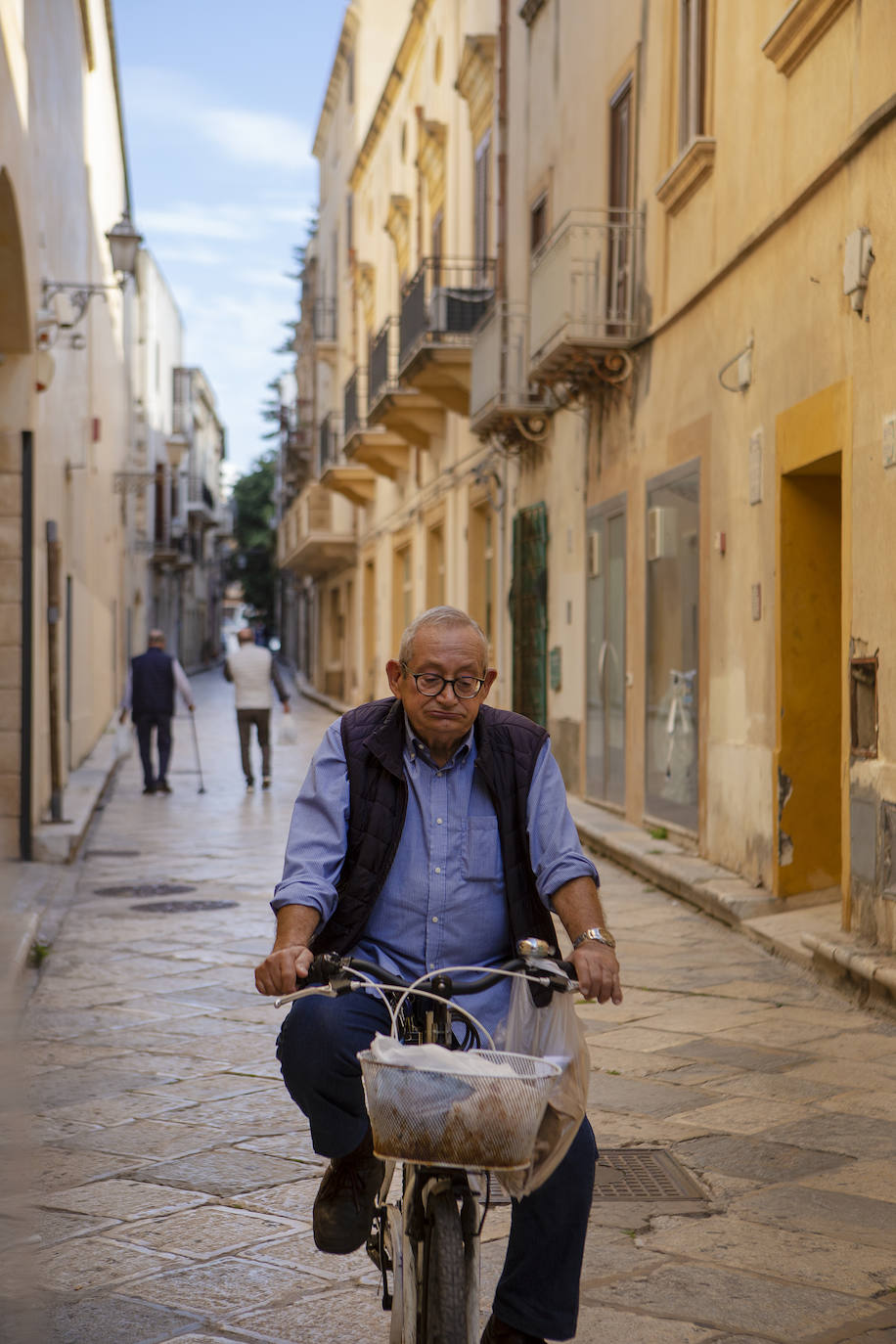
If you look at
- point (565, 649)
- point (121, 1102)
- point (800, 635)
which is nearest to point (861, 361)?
point (800, 635)

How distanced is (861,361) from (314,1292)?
5460mm

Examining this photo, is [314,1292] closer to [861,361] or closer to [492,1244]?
[492,1244]

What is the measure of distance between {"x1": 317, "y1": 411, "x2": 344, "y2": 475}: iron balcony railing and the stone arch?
72.1 feet

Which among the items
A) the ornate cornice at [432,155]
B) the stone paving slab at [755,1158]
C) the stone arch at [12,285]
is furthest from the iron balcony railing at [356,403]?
the stone paving slab at [755,1158]

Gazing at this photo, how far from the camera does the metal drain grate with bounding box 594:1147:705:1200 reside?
4.64 metres

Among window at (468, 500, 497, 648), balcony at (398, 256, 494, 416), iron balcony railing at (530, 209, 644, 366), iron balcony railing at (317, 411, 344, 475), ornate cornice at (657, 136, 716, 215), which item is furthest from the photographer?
iron balcony railing at (317, 411, 344, 475)

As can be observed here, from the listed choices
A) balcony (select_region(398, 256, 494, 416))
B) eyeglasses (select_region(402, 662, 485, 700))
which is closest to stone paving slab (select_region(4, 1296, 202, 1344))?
eyeglasses (select_region(402, 662, 485, 700))

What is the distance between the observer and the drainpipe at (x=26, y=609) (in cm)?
1141

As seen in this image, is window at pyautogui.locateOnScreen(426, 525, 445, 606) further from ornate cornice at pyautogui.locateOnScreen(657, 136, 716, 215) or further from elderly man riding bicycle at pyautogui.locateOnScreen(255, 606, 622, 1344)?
elderly man riding bicycle at pyautogui.locateOnScreen(255, 606, 622, 1344)

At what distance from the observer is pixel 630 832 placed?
42.4 feet

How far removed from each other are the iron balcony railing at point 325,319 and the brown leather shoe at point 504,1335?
121ft

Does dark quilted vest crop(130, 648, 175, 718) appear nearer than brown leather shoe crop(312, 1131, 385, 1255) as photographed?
No

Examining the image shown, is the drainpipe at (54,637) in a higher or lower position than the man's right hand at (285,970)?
higher

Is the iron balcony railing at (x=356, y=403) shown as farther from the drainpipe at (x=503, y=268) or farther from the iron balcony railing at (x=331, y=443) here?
the drainpipe at (x=503, y=268)
